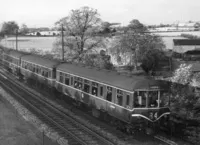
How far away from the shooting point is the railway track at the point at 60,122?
14.1 metres

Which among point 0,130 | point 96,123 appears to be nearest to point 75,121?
point 96,123

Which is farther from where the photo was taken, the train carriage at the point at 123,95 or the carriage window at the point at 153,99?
the carriage window at the point at 153,99

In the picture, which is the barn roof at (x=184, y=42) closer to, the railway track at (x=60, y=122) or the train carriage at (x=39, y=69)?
the train carriage at (x=39, y=69)

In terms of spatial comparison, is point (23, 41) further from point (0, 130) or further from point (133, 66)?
point (0, 130)

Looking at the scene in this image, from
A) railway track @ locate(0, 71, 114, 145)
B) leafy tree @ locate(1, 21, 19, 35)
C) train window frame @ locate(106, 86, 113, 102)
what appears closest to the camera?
railway track @ locate(0, 71, 114, 145)

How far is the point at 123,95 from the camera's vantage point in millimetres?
14438

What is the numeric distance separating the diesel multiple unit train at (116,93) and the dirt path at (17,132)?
11.8 ft

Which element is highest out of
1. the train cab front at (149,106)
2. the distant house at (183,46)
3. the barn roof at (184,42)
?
the barn roof at (184,42)

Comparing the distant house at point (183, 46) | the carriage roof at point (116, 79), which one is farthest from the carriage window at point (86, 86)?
the distant house at point (183, 46)

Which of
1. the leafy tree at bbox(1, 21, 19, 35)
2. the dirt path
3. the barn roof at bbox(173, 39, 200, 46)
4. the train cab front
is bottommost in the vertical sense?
the dirt path

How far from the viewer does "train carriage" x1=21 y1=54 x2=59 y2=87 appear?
23759 mm

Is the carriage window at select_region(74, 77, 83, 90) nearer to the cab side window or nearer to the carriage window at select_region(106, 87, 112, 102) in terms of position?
the carriage window at select_region(106, 87, 112, 102)

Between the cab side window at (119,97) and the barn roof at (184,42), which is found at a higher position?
the barn roof at (184,42)

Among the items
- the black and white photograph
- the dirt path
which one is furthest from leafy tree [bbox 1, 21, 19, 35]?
the dirt path
